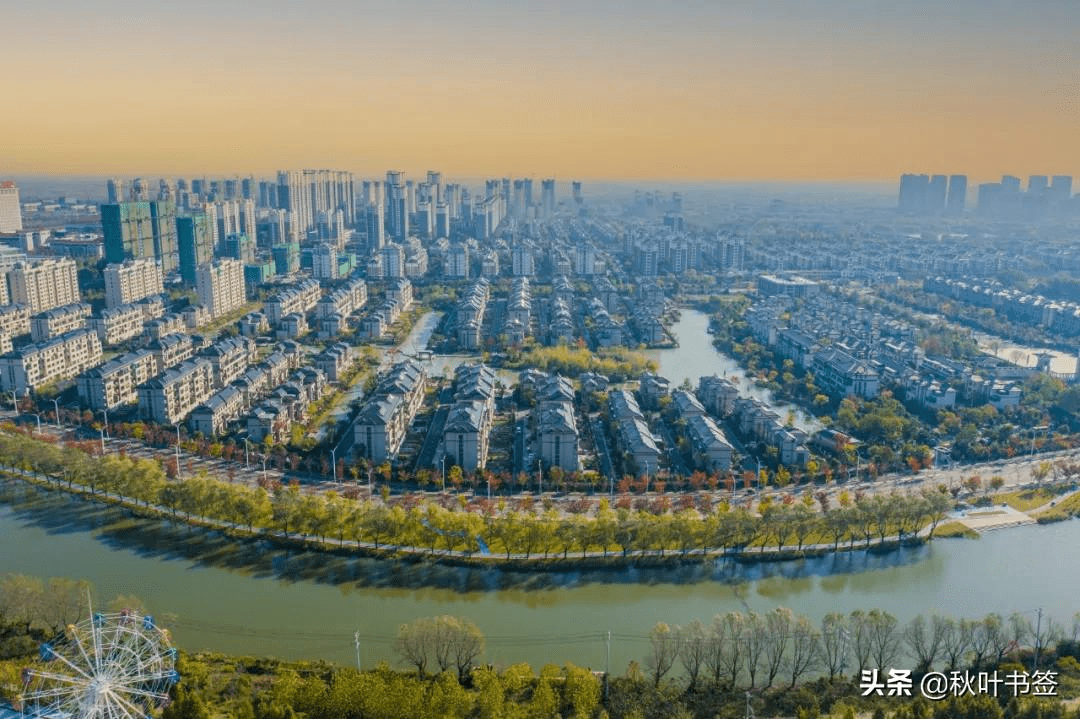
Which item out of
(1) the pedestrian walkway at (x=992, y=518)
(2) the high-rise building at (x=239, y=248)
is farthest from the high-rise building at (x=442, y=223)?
(1) the pedestrian walkway at (x=992, y=518)

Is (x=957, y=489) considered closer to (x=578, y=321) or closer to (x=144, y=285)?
(x=578, y=321)

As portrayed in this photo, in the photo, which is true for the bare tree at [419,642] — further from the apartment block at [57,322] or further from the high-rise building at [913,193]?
the high-rise building at [913,193]

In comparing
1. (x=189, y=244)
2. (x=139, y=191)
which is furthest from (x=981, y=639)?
(x=139, y=191)

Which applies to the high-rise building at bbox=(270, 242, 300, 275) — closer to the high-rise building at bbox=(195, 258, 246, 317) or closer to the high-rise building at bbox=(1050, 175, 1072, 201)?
the high-rise building at bbox=(195, 258, 246, 317)

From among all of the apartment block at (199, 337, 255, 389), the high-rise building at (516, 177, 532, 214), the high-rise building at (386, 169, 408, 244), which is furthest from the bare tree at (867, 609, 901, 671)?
the high-rise building at (516, 177, 532, 214)

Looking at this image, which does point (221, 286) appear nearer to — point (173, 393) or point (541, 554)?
point (173, 393)
